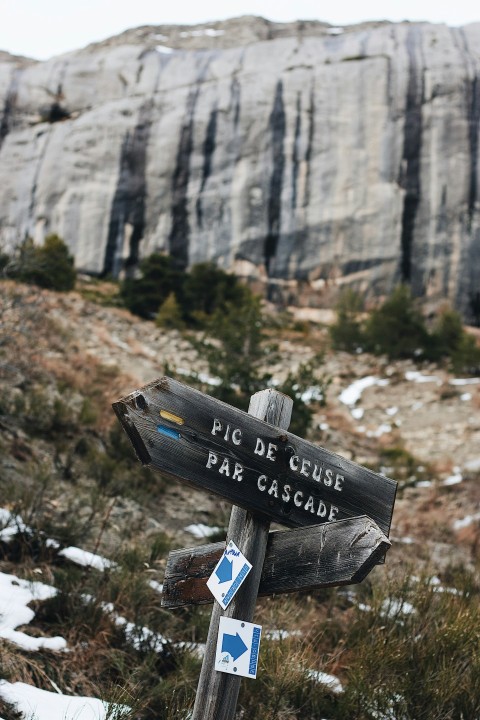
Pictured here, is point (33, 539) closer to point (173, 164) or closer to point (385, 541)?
point (385, 541)

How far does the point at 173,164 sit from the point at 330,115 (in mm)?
7169

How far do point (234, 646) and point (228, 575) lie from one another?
0.64ft

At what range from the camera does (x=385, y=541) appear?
1.99m

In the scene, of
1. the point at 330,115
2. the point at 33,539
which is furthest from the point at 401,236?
the point at 33,539

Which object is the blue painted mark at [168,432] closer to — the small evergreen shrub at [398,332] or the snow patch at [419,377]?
the snow patch at [419,377]

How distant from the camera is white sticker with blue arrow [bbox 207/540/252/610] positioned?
7.09ft

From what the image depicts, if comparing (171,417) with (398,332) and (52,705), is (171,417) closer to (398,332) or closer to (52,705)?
(52,705)

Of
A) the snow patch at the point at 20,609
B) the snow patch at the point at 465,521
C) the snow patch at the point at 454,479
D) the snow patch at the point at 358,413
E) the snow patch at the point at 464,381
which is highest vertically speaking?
the snow patch at the point at 464,381

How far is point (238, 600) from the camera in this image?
7.18 feet

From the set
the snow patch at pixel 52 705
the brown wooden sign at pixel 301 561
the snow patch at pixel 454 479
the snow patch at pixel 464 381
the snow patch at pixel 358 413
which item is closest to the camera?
the brown wooden sign at pixel 301 561

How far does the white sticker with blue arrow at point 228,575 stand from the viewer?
216cm

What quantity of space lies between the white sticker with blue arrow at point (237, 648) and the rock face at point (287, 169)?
94.1ft

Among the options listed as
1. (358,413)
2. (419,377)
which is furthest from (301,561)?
(419,377)

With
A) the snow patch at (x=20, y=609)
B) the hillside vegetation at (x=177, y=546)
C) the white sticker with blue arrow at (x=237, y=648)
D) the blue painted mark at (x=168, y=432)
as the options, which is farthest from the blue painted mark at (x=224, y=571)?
the snow patch at (x=20, y=609)
